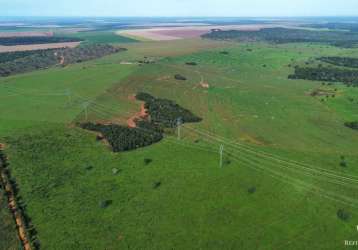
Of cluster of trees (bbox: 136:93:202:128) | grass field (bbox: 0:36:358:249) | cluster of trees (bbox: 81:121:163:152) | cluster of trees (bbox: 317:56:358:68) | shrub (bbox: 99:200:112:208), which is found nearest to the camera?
grass field (bbox: 0:36:358:249)

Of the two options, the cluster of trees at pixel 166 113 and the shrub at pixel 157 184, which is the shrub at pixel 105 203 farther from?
the cluster of trees at pixel 166 113

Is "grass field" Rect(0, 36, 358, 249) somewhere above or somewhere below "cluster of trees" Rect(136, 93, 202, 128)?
below

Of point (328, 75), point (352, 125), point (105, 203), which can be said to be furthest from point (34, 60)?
point (352, 125)

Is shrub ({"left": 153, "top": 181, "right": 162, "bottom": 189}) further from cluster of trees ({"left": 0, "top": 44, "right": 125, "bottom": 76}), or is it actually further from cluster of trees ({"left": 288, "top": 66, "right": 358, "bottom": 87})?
cluster of trees ({"left": 0, "top": 44, "right": 125, "bottom": 76})

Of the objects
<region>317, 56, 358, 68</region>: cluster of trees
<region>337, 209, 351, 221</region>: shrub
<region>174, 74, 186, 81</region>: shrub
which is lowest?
<region>337, 209, 351, 221</region>: shrub

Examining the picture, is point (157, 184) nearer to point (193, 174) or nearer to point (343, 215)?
point (193, 174)

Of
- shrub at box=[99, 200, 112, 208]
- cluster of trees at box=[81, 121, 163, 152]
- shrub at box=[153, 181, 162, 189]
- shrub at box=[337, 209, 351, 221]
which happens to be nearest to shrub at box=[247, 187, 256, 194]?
shrub at box=[337, 209, 351, 221]

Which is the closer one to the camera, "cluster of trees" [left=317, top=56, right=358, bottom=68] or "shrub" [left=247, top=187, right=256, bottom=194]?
"shrub" [left=247, top=187, right=256, bottom=194]
